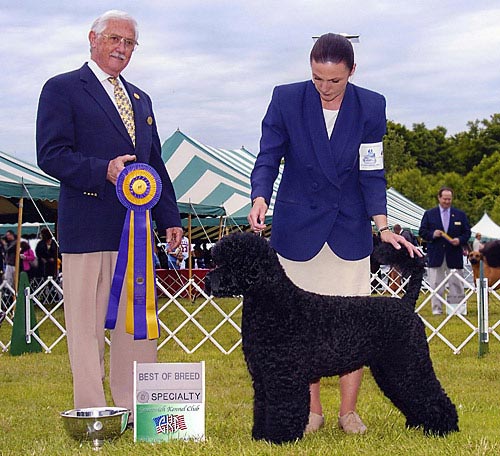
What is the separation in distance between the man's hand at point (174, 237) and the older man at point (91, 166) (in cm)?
33

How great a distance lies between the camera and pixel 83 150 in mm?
3432

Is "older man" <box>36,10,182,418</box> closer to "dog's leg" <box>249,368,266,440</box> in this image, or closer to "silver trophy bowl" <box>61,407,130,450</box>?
"silver trophy bowl" <box>61,407,130,450</box>

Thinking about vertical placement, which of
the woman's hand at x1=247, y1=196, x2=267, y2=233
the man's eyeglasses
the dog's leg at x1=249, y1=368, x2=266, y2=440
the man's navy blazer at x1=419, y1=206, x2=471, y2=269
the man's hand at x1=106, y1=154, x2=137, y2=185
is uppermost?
the man's eyeglasses

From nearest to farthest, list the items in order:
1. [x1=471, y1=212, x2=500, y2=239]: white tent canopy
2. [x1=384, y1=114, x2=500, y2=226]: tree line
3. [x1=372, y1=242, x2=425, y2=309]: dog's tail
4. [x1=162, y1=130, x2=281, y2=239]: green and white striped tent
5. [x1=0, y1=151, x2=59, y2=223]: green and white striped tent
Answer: [x1=372, y1=242, x2=425, y2=309]: dog's tail, [x1=0, y1=151, x2=59, y2=223]: green and white striped tent, [x1=162, y1=130, x2=281, y2=239]: green and white striped tent, [x1=471, y1=212, x2=500, y2=239]: white tent canopy, [x1=384, y1=114, x2=500, y2=226]: tree line

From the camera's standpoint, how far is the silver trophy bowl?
3252mm

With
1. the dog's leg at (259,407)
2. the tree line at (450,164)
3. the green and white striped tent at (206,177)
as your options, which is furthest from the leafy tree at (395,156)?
the dog's leg at (259,407)

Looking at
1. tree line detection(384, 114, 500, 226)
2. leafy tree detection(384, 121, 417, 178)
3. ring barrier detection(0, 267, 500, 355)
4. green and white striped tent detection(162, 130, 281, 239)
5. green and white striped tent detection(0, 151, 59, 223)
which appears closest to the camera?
ring barrier detection(0, 267, 500, 355)

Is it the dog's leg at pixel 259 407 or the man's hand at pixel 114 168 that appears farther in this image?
the man's hand at pixel 114 168

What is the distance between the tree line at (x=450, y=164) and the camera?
140 ft

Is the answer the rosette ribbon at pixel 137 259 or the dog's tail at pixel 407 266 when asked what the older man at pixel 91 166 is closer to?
the rosette ribbon at pixel 137 259

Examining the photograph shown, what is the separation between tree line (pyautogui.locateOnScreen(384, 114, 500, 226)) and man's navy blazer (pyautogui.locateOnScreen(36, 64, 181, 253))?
3887cm

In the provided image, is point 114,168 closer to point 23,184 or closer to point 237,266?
point 237,266

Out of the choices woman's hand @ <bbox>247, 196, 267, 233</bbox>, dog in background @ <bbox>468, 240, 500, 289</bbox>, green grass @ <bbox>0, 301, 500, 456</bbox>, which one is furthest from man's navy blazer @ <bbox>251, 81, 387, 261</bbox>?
dog in background @ <bbox>468, 240, 500, 289</bbox>

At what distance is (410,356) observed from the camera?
3.17m
